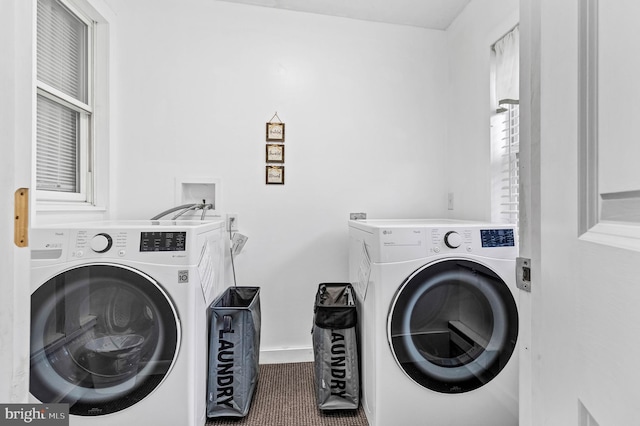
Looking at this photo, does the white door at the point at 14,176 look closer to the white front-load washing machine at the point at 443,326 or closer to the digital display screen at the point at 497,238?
the white front-load washing machine at the point at 443,326

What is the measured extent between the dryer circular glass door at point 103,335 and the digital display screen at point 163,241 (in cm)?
11

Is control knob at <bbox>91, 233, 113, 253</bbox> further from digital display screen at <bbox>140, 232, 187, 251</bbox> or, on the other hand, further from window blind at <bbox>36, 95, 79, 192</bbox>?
window blind at <bbox>36, 95, 79, 192</bbox>

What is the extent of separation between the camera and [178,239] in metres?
1.26

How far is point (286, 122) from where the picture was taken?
6.80 feet

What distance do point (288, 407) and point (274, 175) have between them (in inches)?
52.9

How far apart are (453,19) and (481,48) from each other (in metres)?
0.43

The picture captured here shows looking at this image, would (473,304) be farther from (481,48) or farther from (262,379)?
(481,48)

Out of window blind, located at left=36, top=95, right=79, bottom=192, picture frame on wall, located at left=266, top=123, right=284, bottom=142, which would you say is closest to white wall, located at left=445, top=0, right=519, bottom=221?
picture frame on wall, located at left=266, top=123, right=284, bottom=142

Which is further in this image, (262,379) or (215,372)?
(262,379)

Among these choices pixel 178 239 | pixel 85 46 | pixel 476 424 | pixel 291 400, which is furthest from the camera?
pixel 85 46

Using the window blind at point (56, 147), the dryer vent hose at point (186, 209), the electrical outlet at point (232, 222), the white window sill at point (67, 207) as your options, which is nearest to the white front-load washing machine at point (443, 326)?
the electrical outlet at point (232, 222)

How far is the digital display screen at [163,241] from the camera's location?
124 centimetres

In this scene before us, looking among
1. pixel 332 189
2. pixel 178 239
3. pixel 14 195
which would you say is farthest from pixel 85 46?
pixel 14 195

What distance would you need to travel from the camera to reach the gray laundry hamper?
4.93ft
